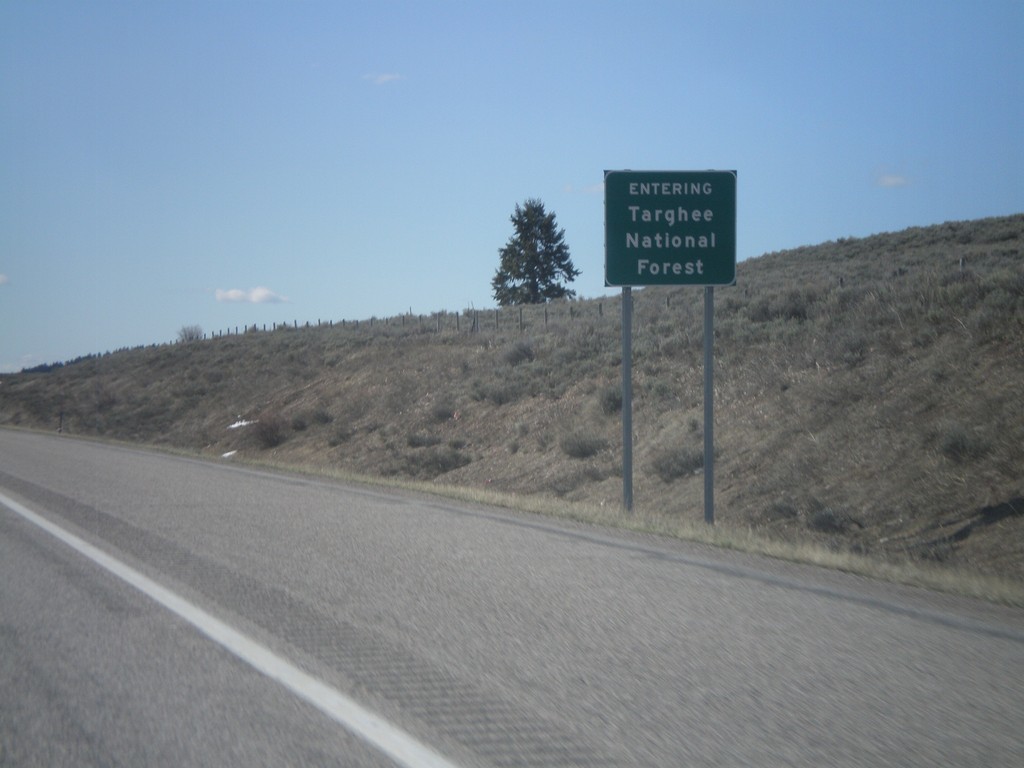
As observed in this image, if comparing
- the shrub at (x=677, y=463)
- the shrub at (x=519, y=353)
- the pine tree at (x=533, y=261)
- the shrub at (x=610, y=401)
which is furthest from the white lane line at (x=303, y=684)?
the pine tree at (x=533, y=261)

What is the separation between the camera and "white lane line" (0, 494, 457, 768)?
4.88m

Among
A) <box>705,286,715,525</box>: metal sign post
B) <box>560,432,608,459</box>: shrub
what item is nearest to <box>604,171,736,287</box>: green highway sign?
<box>705,286,715,525</box>: metal sign post

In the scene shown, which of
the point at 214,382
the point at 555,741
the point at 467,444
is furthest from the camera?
the point at 214,382

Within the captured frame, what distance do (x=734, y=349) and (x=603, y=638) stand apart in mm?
22272

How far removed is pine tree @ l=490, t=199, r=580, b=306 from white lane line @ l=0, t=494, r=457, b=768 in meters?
77.9

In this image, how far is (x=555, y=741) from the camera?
16.5 feet

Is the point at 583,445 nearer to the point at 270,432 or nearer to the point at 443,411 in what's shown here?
the point at 443,411

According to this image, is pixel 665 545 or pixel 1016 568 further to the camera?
pixel 1016 568

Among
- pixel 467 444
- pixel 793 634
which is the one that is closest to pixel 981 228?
pixel 467 444

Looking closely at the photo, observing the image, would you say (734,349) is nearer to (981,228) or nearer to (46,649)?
(46,649)

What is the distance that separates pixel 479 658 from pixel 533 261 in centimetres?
8134

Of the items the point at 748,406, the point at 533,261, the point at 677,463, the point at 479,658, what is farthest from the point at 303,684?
the point at 533,261

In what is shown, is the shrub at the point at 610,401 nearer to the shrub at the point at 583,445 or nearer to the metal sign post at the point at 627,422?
the shrub at the point at 583,445

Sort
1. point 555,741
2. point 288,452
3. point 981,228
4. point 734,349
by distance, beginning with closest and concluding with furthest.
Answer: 1. point 555,741
2. point 734,349
3. point 288,452
4. point 981,228
